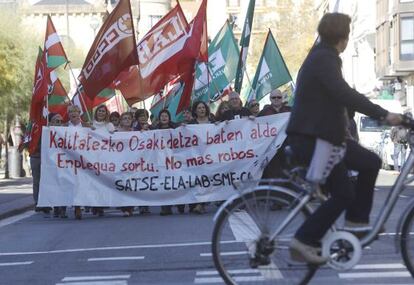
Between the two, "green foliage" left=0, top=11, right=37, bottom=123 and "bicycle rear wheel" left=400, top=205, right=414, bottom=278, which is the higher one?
"green foliage" left=0, top=11, right=37, bottom=123

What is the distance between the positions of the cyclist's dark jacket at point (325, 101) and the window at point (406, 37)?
48225mm

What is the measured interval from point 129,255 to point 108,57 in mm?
7264

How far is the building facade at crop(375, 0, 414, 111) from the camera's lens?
53.4 meters

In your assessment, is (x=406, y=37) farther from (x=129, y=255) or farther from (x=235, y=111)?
(x=129, y=255)

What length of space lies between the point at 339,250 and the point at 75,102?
1219 centimetres

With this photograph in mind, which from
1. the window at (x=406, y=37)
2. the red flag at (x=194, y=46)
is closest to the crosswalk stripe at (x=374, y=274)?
the red flag at (x=194, y=46)

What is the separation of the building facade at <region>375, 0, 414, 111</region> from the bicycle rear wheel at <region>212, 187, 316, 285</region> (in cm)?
4534

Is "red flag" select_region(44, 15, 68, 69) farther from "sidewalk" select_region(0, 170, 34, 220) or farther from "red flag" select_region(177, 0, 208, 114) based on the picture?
"sidewalk" select_region(0, 170, 34, 220)

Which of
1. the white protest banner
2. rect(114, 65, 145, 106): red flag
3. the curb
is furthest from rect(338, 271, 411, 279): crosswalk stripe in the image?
rect(114, 65, 145, 106): red flag

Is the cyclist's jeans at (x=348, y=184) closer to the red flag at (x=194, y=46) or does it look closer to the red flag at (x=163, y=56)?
the red flag at (x=163, y=56)

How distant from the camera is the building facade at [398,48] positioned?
53406 millimetres

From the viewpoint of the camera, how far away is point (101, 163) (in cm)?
1561

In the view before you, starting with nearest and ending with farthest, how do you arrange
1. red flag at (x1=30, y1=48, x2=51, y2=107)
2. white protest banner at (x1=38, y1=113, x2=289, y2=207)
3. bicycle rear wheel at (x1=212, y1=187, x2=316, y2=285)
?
bicycle rear wheel at (x1=212, y1=187, x2=316, y2=285) → white protest banner at (x1=38, y1=113, x2=289, y2=207) → red flag at (x1=30, y1=48, x2=51, y2=107)

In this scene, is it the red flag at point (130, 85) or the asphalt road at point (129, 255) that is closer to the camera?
the asphalt road at point (129, 255)
